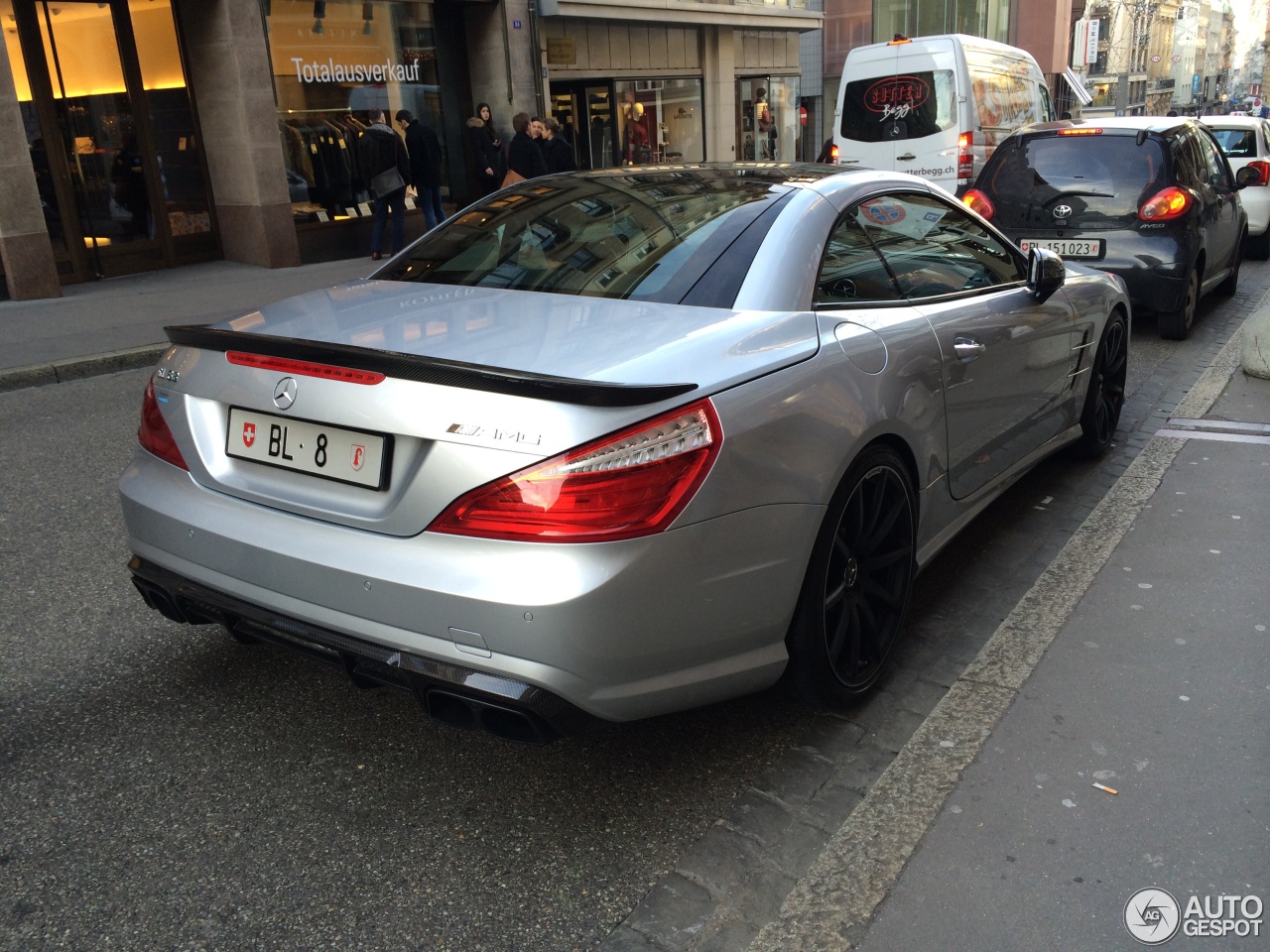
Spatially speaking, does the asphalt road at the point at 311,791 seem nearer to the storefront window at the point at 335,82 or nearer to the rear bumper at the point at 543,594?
the rear bumper at the point at 543,594

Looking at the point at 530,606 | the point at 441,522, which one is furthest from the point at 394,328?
the point at 530,606

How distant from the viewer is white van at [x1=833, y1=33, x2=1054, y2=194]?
13.9 meters

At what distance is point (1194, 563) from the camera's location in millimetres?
4227

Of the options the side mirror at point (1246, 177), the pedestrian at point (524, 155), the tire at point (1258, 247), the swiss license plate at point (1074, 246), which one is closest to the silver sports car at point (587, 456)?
the swiss license plate at point (1074, 246)

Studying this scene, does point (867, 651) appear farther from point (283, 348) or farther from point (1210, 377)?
point (1210, 377)

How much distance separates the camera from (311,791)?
110 inches

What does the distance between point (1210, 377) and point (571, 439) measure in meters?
6.25

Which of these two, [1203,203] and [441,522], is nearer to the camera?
[441,522]

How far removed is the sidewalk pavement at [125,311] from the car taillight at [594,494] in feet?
17.0

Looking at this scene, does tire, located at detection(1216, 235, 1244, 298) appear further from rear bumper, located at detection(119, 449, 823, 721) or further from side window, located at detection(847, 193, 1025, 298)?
rear bumper, located at detection(119, 449, 823, 721)

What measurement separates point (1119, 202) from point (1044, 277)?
4.64 m

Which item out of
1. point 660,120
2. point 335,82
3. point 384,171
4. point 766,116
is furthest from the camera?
point 766,116

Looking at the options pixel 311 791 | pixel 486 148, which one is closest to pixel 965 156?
pixel 486 148

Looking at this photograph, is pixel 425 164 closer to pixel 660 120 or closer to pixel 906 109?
pixel 906 109
